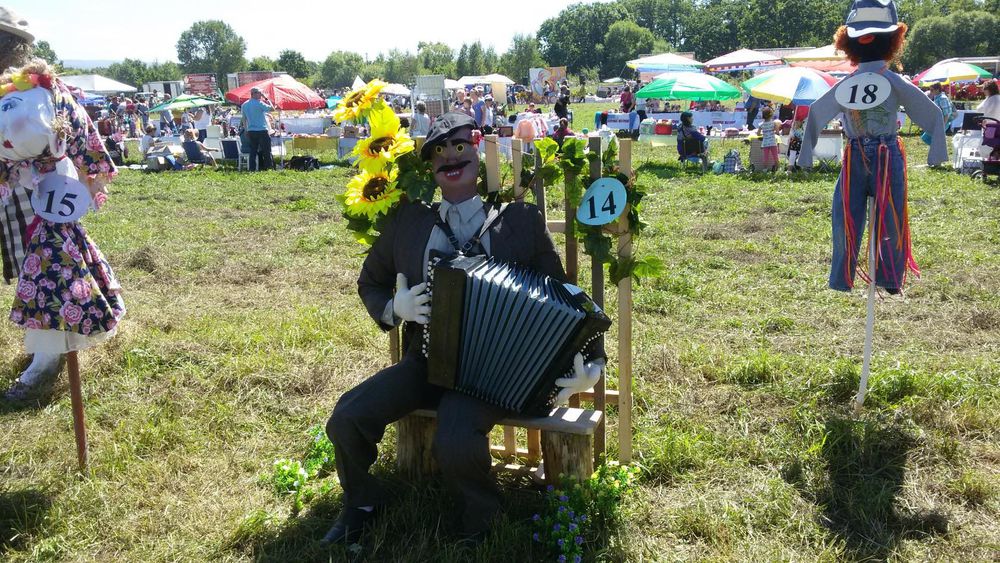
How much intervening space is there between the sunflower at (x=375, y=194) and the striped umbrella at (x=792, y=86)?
11791 millimetres

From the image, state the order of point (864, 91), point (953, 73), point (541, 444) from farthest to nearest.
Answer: point (953, 73)
point (864, 91)
point (541, 444)

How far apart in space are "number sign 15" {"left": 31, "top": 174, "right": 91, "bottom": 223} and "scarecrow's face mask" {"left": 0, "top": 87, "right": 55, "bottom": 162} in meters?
0.16

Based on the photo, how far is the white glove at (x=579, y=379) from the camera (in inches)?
121

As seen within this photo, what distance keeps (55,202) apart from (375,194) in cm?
162

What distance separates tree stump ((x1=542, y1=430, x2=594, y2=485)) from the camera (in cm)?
327

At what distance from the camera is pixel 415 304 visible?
322cm

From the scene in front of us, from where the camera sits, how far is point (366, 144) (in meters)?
3.56

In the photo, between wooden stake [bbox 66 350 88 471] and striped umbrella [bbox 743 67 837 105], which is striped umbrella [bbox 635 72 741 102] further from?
wooden stake [bbox 66 350 88 471]

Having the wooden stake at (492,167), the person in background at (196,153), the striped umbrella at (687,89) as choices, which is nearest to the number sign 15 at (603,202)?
the wooden stake at (492,167)

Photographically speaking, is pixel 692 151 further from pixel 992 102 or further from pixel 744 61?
pixel 744 61

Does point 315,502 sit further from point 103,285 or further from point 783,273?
point 783,273

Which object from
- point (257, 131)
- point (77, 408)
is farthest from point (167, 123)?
point (77, 408)

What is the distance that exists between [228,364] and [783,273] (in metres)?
4.92

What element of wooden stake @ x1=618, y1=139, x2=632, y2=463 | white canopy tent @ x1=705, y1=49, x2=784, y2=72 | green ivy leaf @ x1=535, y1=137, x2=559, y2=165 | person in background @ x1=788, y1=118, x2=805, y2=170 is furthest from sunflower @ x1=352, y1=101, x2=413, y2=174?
white canopy tent @ x1=705, y1=49, x2=784, y2=72
